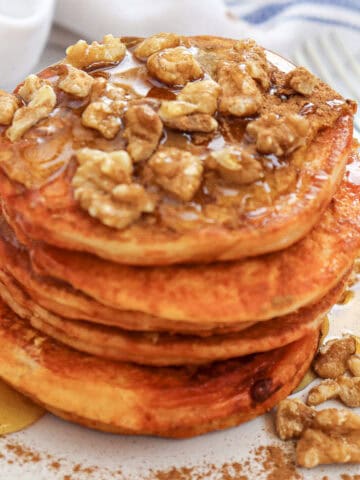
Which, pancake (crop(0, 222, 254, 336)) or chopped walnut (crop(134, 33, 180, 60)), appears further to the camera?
chopped walnut (crop(134, 33, 180, 60))

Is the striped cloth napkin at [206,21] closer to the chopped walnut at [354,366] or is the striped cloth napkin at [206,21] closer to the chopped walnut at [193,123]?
the chopped walnut at [193,123]

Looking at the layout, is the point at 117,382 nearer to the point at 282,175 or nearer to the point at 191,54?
the point at 282,175

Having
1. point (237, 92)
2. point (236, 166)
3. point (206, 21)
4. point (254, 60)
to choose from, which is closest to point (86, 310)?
point (236, 166)

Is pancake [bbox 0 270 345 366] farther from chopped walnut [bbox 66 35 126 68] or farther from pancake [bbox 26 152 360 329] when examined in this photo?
chopped walnut [bbox 66 35 126 68]

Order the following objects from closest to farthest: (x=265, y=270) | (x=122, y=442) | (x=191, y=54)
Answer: (x=265, y=270) < (x=122, y=442) < (x=191, y=54)

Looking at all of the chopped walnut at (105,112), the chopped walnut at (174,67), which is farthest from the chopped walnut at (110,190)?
the chopped walnut at (174,67)

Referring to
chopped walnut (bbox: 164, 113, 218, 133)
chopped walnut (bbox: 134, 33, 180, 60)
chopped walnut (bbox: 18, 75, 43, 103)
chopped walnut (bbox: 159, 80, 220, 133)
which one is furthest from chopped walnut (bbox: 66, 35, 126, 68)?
chopped walnut (bbox: 164, 113, 218, 133)

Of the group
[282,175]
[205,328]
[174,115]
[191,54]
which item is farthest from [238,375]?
[191,54]
